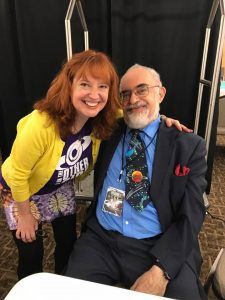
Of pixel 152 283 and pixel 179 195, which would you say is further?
pixel 179 195

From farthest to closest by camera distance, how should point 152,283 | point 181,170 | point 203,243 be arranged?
1. point 203,243
2. point 181,170
3. point 152,283

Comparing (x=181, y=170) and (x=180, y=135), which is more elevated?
(x=180, y=135)

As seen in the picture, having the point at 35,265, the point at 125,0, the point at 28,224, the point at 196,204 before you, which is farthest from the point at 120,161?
the point at 125,0

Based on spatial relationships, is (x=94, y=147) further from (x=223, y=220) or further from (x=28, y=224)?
(x=223, y=220)

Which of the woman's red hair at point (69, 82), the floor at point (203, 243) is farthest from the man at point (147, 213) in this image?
the floor at point (203, 243)

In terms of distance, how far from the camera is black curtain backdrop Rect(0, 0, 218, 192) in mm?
2084

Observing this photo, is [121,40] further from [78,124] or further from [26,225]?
[26,225]

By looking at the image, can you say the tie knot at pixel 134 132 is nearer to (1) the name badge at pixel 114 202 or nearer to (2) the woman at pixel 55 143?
(2) the woman at pixel 55 143

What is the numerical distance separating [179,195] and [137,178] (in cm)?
19

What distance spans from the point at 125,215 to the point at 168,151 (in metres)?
0.33

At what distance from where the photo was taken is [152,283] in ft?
3.55

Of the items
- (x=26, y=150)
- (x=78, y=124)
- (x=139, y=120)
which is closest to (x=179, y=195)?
(x=139, y=120)

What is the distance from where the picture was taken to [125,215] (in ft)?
4.13

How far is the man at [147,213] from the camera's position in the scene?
3.76ft
